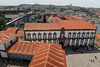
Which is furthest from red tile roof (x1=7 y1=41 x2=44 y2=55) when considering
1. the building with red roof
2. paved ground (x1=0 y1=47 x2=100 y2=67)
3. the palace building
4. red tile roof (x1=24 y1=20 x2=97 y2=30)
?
red tile roof (x1=24 y1=20 x2=97 y2=30)

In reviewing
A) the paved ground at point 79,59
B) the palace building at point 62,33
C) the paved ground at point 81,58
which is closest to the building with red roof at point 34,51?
the paved ground at point 79,59

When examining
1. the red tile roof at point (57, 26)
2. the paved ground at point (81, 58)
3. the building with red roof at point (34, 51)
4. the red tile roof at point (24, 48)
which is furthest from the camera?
the red tile roof at point (57, 26)

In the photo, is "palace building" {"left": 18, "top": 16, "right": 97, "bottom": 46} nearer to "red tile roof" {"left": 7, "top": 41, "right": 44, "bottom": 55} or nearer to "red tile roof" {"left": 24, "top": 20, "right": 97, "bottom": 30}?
"red tile roof" {"left": 24, "top": 20, "right": 97, "bottom": 30}

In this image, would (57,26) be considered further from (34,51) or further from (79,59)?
(34,51)

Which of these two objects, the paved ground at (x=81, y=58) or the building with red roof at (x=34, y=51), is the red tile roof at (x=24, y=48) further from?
the paved ground at (x=81, y=58)

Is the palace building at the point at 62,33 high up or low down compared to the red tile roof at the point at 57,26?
down

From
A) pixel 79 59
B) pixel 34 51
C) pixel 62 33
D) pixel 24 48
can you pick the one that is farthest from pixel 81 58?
pixel 24 48
